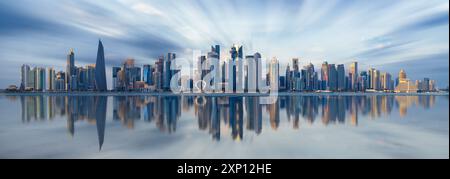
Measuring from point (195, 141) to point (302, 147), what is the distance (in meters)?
5.27

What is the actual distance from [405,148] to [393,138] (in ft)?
7.61

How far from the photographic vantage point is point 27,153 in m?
9.89

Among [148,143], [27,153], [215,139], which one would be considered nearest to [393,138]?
[215,139]

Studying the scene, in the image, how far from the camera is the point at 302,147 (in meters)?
11.2
